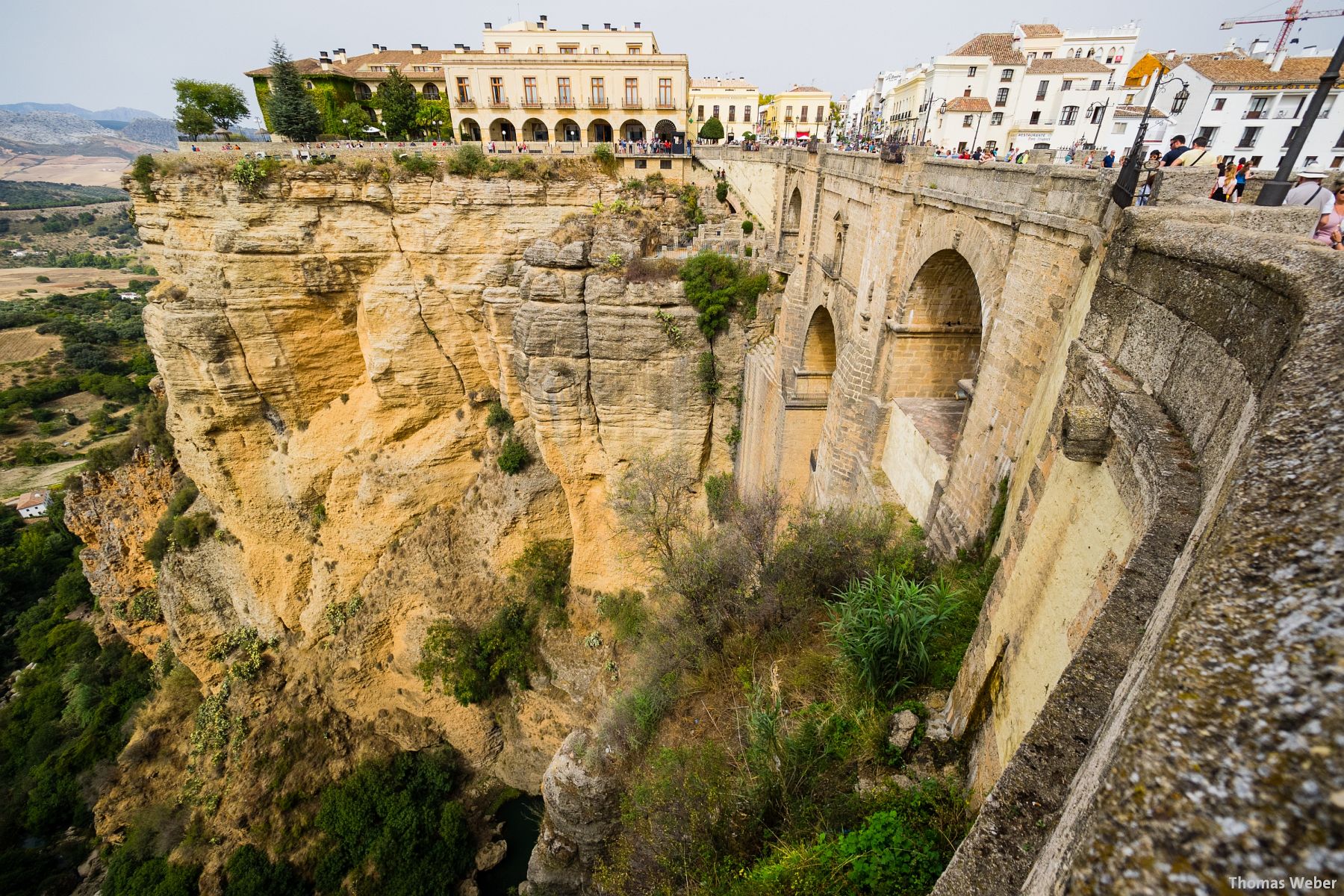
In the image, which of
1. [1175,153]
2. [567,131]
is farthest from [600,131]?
[1175,153]

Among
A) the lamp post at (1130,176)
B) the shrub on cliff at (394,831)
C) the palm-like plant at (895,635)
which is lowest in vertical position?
the shrub on cliff at (394,831)

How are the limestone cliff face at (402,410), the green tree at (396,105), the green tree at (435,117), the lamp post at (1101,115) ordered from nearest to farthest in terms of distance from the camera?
the lamp post at (1101,115) → the limestone cliff face at (402,410) → the green tree at (396,105) → the green tree at (435,117)

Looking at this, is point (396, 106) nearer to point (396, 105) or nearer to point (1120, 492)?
point (396, 105)

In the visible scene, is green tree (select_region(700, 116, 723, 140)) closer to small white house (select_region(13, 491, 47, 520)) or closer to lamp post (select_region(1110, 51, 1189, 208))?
lamp post (select_region(1110, 51, 1189, 208))

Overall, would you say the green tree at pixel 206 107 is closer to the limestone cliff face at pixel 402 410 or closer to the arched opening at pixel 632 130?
the limestone cliff face at pixel 402 410

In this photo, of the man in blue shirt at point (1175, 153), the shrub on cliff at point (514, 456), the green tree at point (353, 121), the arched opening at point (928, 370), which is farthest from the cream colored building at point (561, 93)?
the man in blue shirt at point (1175, 153)

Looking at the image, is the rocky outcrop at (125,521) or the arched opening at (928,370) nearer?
the arched opening at (928,370)

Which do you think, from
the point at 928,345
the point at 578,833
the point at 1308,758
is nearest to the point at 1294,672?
the point at 1308,758
